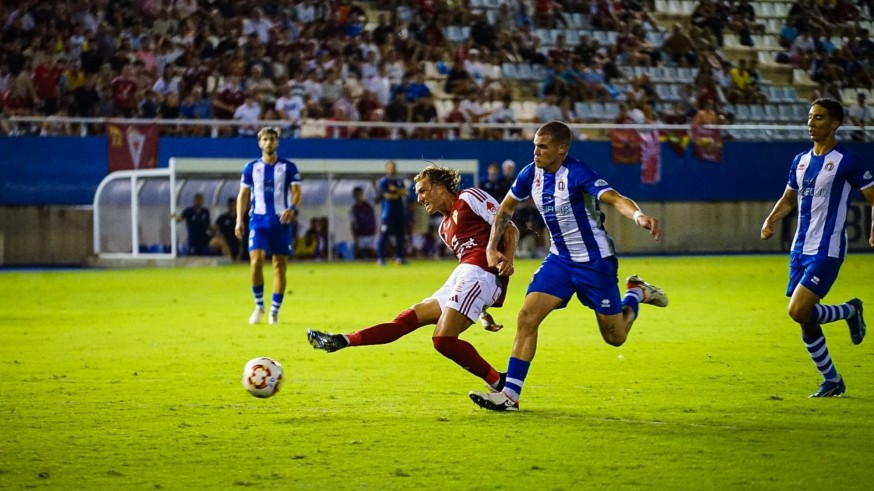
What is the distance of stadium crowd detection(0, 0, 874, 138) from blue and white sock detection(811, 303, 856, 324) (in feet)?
66.6

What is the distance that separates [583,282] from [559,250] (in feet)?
0.93

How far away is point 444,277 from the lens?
77.1 ft

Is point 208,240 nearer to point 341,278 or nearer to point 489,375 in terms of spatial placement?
point 341,278

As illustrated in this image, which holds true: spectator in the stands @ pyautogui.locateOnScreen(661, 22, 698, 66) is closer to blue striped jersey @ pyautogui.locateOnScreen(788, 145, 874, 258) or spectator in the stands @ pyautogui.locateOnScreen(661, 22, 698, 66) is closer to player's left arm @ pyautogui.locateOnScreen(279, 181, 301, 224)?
player's left arm @ pyautogui.locateOnScreen(279, 181, 301, 224)

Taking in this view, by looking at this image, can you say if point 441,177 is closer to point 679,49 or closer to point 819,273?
point 819,273

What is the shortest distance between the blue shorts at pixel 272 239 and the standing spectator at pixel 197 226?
43.0 ft

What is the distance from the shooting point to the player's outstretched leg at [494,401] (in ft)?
27.3

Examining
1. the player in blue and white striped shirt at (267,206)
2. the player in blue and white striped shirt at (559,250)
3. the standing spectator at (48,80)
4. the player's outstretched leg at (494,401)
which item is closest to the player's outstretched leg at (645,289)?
the player in blue and white striped shirt at (559,250)

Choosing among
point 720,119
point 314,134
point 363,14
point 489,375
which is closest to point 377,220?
point 314,134

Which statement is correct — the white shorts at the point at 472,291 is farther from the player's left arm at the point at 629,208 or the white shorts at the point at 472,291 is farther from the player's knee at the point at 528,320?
the player's left arm at the point at 629,208

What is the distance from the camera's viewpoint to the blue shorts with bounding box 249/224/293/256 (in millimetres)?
15859

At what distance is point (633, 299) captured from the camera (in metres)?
9.36

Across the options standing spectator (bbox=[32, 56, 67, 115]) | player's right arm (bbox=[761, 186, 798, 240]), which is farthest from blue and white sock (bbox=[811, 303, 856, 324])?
standing spectator (bbox=[32, 56, 67, 115])

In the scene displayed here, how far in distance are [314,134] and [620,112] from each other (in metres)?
8.09
